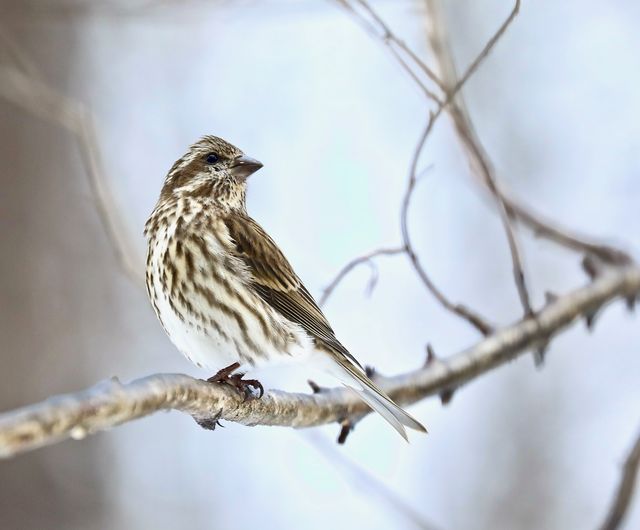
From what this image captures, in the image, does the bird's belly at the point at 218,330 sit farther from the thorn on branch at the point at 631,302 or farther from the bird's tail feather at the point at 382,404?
the thorn on branch at the point at 631,302

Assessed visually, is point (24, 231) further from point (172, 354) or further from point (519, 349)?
point (519, 349)

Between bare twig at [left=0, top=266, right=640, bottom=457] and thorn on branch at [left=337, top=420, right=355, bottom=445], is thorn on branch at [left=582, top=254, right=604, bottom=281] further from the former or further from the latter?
thorn on branch at [left=337, top=420, right=355, bottom=445]

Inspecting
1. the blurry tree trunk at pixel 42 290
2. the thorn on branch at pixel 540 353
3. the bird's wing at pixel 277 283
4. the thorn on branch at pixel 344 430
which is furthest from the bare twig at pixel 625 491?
the blurry tree trunk at pixel 42 290

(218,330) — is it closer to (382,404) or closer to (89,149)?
(382,404)

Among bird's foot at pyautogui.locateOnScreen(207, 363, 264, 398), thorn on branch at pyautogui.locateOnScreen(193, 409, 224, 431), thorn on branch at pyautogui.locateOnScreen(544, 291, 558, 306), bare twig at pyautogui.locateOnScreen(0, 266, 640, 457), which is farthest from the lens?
thorn on branch at pyautogui.locateOnScreen(544, 291, 558, 306)

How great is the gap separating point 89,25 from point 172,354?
2.80m

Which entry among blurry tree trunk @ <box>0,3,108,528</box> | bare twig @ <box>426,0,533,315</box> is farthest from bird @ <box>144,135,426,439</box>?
blurry tree trunk @ <box>0,3,108,528</box>

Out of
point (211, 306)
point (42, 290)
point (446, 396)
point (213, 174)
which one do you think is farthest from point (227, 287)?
point (42, 290)

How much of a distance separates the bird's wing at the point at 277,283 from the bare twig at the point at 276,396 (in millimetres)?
465

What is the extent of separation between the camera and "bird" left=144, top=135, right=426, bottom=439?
14.1ft

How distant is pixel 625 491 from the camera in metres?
4.11

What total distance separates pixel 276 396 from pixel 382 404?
1.94 ft

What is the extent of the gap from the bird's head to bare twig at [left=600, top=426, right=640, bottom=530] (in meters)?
2.10

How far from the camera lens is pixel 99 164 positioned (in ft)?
12.4
